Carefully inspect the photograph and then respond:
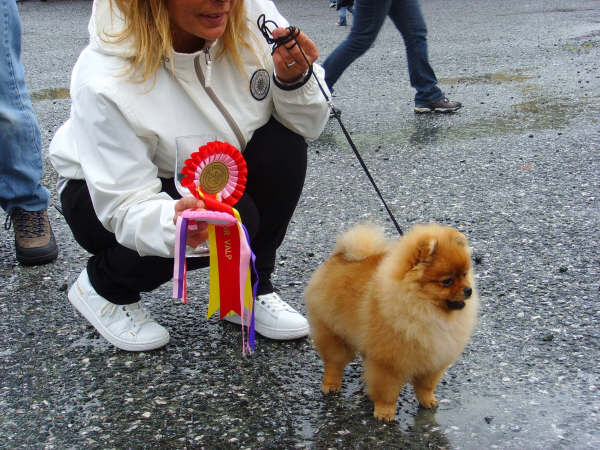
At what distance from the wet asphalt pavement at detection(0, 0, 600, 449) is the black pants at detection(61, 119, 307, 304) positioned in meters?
0.27

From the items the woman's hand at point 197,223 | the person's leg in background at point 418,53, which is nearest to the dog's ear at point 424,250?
the woman's hand at point 197,223

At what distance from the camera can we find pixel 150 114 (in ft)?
6.37

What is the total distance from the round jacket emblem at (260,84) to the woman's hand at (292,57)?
3.3 inches

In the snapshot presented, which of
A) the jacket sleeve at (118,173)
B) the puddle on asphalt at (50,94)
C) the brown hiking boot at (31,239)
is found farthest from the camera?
the puddle on asphalt at (50,94)

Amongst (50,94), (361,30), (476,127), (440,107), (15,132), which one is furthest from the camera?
(50,94)

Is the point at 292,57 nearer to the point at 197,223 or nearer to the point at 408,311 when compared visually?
the point at 197,223

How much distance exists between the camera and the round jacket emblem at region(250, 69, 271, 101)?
215 cm

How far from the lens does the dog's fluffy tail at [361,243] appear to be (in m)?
2.00

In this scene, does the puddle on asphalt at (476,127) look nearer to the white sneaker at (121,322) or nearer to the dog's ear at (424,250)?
the white sneaker at (121,322)

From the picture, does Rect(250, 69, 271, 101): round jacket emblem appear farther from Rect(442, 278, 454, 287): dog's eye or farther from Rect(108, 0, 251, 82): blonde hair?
Rect(442, 278, 454, 287): dog's eye

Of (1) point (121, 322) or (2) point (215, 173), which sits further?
(1) point (121, 322)

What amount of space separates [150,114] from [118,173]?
0.70 ft

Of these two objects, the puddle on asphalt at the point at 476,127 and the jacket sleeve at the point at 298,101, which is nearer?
the jacket sleeve at the point at 298,101

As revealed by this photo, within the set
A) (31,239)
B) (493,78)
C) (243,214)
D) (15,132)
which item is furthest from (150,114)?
(493,78)
